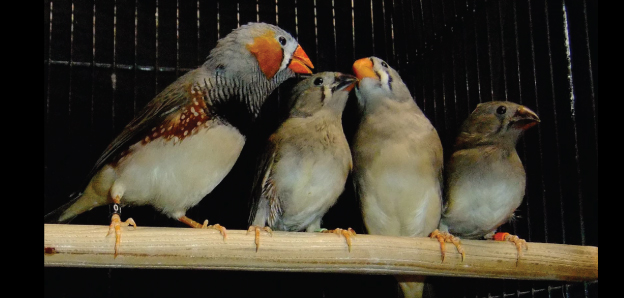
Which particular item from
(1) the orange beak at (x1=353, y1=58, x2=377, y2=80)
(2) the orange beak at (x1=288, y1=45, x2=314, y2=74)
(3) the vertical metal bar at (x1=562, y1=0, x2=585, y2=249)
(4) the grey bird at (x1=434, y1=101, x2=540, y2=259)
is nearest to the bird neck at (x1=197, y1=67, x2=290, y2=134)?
(2) the orange beak at (x1=288, y1=45, x2=314, y2=74)

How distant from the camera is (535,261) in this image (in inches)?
81.3

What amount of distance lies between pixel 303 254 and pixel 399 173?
2.10 feet

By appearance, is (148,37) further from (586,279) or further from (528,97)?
(586,279)

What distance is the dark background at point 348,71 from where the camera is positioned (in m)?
2.37

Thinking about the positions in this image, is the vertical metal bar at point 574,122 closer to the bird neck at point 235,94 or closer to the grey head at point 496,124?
the grey head at point 496,124

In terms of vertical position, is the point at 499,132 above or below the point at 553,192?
above

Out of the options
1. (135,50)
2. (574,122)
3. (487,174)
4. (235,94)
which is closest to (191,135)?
(235,94)

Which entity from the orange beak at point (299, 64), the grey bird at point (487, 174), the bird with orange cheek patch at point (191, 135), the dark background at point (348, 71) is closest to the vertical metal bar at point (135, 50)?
the dark background at point (348, 71)

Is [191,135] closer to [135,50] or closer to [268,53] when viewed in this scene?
[268,53]

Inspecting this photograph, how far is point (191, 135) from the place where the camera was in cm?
220

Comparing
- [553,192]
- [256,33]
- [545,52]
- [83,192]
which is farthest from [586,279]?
[83,192]

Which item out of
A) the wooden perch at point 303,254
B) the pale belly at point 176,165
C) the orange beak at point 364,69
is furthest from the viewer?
the orange beak at point 364,69

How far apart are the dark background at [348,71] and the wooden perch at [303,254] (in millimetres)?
312

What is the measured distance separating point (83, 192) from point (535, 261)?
1637 millimetres
